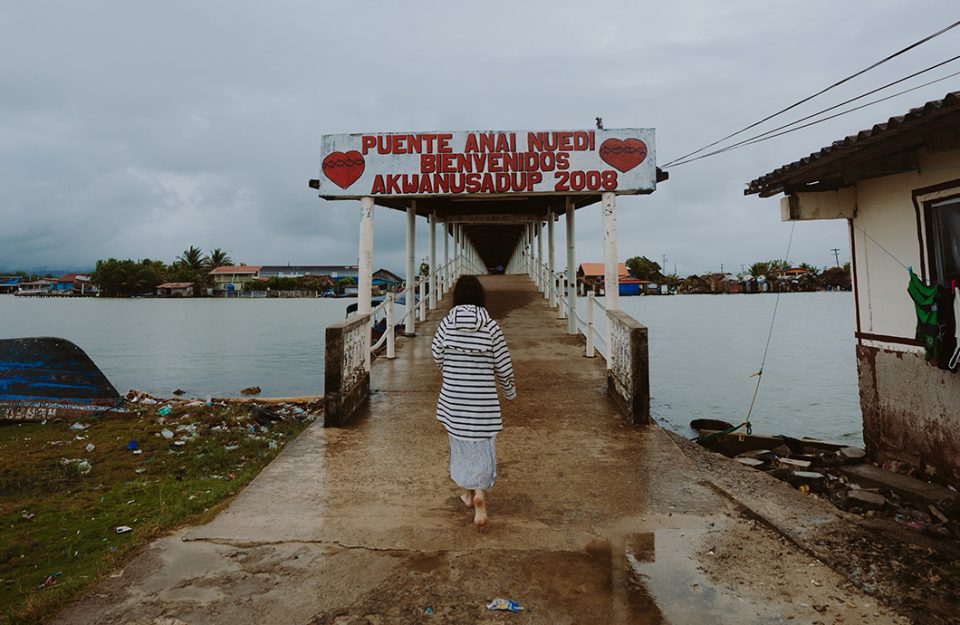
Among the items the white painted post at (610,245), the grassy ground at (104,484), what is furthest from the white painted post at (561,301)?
the grassy ground at (104,484)

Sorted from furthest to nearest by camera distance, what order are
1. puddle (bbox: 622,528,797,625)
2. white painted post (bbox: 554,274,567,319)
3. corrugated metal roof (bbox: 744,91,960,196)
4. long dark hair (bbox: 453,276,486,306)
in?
white painted post (bbox: 554,274,567,319), corrugated metal roof (bbox: 744,91,960,196), long dark hair (bbox: 453,276,486,306), puddle (bbox: 622,528,797,625)

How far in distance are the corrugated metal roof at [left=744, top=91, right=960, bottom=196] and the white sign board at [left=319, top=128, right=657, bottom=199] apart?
63.3 inches

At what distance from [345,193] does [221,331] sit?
3427cm

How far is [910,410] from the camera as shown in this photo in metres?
5.80

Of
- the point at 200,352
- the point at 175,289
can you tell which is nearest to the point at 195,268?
the point at 175,289

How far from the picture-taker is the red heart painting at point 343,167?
6.73 meters

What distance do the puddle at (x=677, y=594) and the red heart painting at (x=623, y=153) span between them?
16.3ft

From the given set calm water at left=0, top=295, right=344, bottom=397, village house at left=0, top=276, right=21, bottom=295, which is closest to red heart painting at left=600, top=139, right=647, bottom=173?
calm water at left=0, top=295, right=344, bottom=397

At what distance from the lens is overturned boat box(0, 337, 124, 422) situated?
32.9 ft

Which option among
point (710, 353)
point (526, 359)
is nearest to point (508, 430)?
point (526, 359)

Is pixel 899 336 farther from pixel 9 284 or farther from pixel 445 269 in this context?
pixel 9 284

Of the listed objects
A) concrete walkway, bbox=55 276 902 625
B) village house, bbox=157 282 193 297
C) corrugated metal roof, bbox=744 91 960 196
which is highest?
village house, bbox=157 282 193 297

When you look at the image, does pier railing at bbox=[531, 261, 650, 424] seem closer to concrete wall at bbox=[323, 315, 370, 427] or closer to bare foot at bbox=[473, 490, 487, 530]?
bare foot at bbox=[473, 490, 487, 530]

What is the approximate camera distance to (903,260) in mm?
5766
